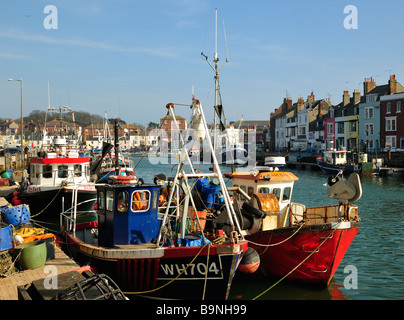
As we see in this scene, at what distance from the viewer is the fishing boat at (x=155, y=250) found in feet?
36.8

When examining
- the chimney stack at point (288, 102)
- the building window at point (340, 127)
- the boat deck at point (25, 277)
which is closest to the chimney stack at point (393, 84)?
the building window at point (340, 127)

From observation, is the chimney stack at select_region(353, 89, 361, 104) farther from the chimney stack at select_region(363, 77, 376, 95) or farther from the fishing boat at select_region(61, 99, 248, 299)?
the fishing boat at select_region(61, 99, 248, 299)

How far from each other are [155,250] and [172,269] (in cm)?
73

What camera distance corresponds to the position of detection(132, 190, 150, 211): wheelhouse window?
12117 mm

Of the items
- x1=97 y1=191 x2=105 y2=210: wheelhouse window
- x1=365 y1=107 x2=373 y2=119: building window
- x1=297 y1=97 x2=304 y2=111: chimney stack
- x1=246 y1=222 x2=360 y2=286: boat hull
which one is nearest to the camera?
x1=97 y1=191 x2=105 y2=210: wheelhouse window

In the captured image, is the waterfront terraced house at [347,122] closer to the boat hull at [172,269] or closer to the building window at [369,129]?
the building window at [369,129]

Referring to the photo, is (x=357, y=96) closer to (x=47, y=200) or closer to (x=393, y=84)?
(x=393, y=84)

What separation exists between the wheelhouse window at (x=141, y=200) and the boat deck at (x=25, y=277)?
7.78ft

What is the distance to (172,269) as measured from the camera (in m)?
11.4

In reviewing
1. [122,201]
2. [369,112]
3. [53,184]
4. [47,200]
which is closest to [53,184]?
[53,184]

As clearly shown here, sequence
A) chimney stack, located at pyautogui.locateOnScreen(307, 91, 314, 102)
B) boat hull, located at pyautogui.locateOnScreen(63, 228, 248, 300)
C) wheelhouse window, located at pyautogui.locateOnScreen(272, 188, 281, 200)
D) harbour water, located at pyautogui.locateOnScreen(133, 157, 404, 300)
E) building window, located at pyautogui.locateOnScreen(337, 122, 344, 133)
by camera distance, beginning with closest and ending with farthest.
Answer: boat hull, located at pyautogui.locateOnScreen(63, 228, 248, 300), harbour water, located at pyautogui.locateOnScreen(133, 157, 404, 300), wheelhouse window, located at pyautogui.locateOnScreen(272, 188, 281, 200), building window, located at pyautogui.locateOnScreen(337, 122, 344, 133), chimney stack, located at pyautogui.locateOnScreen(307, 91, 314, 102)

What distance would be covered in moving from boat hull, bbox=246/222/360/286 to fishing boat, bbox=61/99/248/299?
7.04ft

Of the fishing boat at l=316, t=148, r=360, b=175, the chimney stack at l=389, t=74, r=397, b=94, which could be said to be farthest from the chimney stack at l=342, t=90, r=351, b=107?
the fishing boat at l=316, t=148, r=360, b=175

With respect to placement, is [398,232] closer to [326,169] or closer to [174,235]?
[174,235]
